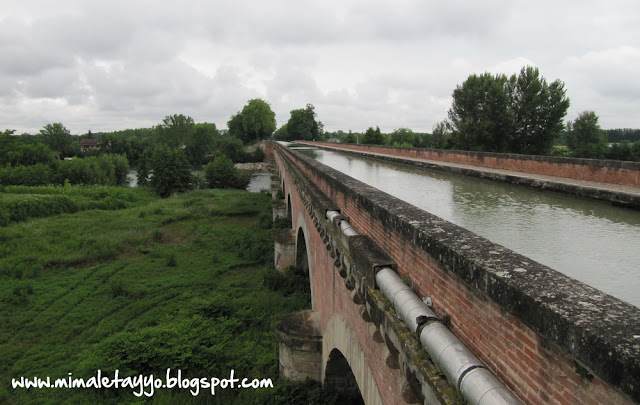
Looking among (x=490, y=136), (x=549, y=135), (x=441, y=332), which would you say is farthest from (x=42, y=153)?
(x=441, y=332)

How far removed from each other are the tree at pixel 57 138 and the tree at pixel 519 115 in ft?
246

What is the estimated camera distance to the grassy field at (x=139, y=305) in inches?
355

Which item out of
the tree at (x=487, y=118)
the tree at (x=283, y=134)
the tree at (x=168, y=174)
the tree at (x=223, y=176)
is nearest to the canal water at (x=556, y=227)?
the tree at (x=487, y=118)

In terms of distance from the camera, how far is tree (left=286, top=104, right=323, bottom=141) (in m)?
78.5

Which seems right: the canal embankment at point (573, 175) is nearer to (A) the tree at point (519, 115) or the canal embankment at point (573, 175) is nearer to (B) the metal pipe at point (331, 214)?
(B) the metal pipe at point (331, 214)

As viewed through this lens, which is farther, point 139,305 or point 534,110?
point 534,110

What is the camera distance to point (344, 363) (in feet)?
22.5

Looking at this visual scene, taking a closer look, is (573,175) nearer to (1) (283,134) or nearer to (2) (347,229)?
(2) (347,229)

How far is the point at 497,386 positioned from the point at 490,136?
2824 cm

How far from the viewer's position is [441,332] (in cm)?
223

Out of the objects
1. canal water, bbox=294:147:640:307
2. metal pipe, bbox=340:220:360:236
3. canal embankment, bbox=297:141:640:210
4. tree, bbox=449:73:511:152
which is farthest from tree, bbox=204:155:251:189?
metal pipe, bbox=340:220:360:236

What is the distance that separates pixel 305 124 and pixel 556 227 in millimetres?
75212

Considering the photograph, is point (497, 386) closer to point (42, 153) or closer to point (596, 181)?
point (596, 181)

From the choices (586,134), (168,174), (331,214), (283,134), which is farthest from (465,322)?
(283,134)
